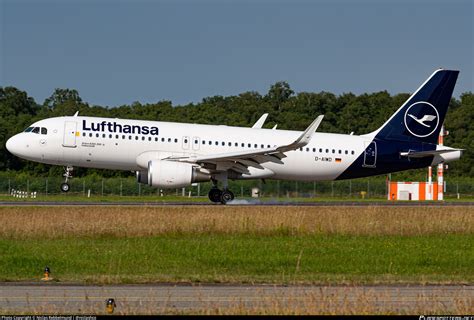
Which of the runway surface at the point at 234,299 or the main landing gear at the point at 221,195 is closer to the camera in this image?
the runway surface at the point at 234,299

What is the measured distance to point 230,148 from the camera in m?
48.0

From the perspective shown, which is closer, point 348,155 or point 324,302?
point 324,302

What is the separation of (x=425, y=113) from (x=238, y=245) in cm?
2425

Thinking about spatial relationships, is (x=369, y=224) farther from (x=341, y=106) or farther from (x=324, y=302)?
(x=341, y=106)

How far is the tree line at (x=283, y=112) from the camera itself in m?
99.2

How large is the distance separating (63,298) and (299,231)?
16086mm

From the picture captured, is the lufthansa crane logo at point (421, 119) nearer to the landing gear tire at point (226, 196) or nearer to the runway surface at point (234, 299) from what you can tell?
the landing gear tire at point (226, 196)

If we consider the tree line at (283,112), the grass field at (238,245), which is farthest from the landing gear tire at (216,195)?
the tree line at (283,112)

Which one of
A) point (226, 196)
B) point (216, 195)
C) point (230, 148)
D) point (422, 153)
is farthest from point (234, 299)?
point (422, 153)

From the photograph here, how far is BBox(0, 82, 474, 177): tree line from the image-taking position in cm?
9925

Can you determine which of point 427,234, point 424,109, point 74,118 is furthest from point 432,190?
point 427,234

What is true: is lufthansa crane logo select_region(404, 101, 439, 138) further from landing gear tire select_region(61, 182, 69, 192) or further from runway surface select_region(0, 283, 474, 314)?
runway surface select_region(0, 283, 474, 314)

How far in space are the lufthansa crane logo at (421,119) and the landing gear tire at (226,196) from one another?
1062cm

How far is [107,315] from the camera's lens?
15867 millimetres
